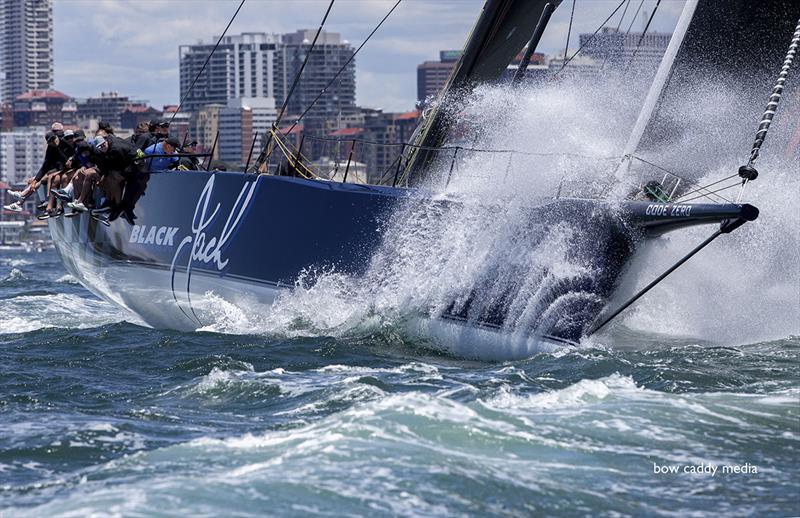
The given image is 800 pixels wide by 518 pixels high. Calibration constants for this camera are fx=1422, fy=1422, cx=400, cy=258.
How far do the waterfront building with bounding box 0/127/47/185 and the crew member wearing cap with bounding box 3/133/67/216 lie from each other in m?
139

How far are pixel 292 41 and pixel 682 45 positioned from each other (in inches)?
5959

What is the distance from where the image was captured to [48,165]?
492 inches

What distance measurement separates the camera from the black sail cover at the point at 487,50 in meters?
9.95

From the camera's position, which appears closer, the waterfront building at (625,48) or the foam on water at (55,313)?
the waterfront building at (625,48)

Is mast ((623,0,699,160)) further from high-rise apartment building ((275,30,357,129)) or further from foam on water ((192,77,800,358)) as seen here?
high-rise apartment building ((275,30,357,129))

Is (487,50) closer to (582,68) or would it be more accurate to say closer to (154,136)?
(582,68)

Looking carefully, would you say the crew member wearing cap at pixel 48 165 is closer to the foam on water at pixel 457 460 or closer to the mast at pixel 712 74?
the mast at pixel 712 74

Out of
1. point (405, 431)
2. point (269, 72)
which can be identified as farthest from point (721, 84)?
point (269, 72)

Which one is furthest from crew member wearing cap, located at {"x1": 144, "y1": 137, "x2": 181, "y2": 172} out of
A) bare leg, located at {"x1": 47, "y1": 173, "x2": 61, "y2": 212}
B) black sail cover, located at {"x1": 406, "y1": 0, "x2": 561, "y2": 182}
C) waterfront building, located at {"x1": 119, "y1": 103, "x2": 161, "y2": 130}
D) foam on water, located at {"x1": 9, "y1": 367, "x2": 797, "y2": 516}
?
waterfront building, located at {"x1": 119, "y1": 103, "x2": 161, "y2": 130}

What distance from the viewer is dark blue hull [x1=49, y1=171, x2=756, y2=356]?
795 cm

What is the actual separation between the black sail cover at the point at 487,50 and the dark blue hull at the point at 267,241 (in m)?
0.95

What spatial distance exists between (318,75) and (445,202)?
13662 centimetres

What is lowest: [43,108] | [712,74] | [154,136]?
[154,136]

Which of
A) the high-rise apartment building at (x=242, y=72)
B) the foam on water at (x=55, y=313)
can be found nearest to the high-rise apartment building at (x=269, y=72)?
the high-rise apartment building at (x=242, y=72)
